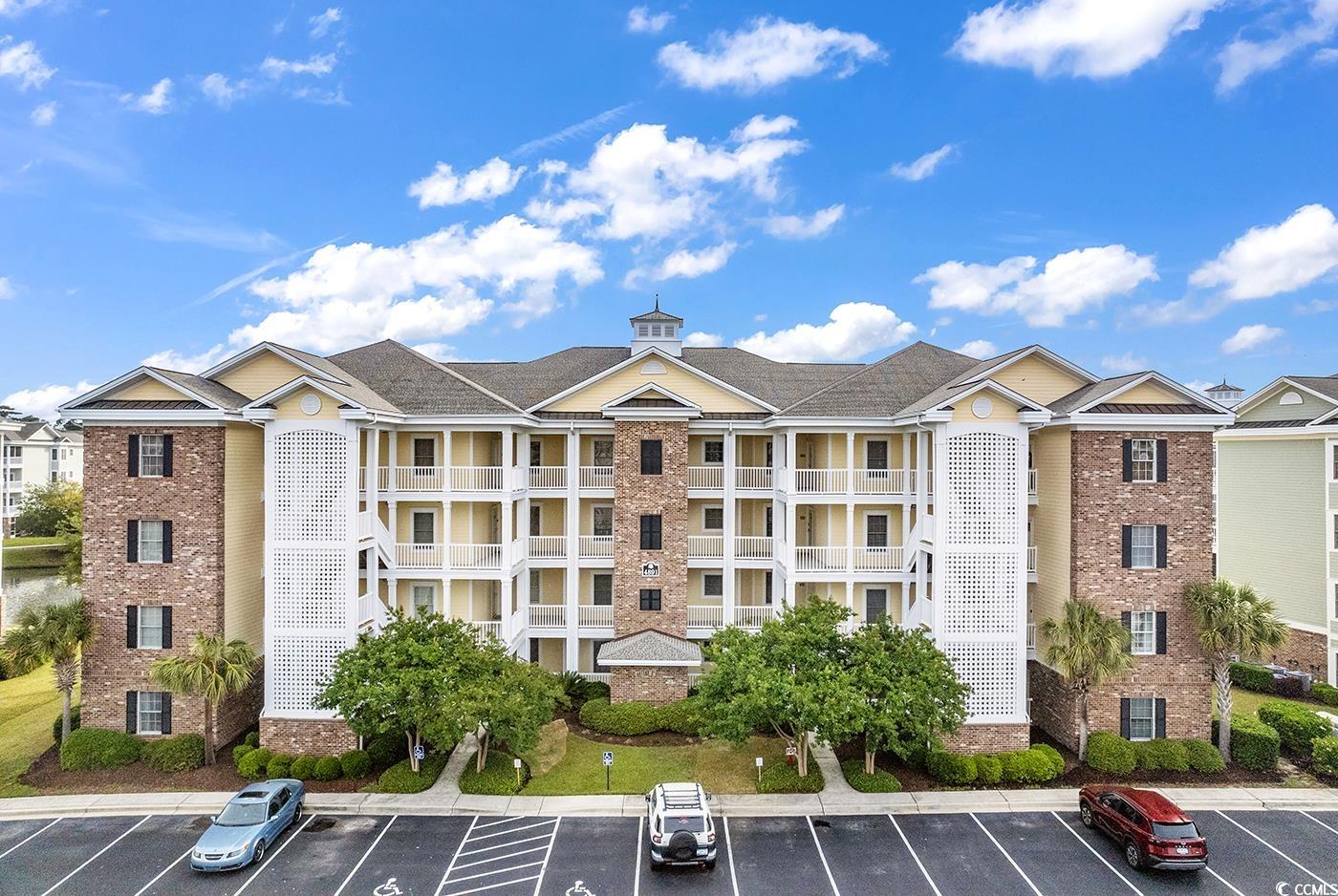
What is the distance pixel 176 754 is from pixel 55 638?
16.9 ft

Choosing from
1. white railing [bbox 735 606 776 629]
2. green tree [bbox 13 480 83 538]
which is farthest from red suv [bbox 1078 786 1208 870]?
green tree [bbox 13 480 83 538]

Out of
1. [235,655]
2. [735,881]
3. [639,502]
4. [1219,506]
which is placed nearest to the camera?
[735,881]

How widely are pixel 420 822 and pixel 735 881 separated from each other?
850 centimetres

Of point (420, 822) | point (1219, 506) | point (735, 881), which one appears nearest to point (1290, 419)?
point (1219, 506)

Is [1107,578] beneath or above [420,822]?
above

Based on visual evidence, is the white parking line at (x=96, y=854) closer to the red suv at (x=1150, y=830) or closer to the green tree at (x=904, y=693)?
the green tree at (x=904, y=693)

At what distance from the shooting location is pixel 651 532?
27531 millimetres

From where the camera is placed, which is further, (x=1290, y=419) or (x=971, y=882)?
(x=1290, y=419)

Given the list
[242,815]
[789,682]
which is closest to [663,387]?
[789,682]

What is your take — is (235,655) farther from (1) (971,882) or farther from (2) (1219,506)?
(2) (1219,506)

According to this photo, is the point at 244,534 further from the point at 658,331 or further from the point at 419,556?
the point at 658,331

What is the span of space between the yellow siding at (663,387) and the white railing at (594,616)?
26.1 feet

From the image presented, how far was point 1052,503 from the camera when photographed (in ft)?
79.0

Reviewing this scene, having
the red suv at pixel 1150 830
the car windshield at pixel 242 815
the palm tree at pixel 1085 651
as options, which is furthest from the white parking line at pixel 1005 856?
the car windshield at pixel 242 815
